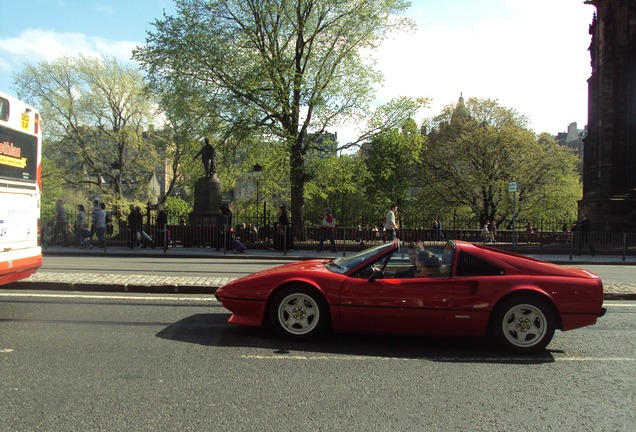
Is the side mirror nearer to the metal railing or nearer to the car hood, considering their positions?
the car hood

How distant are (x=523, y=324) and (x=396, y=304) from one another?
4.66 feet

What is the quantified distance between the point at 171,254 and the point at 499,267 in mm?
14126

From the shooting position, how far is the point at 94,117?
126 ft

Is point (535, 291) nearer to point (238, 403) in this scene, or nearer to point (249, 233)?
point (238, 403)

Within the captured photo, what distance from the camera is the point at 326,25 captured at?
24.5m

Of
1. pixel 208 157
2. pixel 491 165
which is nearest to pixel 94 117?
pixel 208 157

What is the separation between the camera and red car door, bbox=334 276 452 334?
5184 millimetres

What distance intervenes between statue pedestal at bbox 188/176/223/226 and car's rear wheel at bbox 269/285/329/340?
1614cm

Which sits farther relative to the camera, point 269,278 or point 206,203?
point 206,203

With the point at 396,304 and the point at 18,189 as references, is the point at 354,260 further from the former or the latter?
the point at 18,189

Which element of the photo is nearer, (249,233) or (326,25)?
(249,233)

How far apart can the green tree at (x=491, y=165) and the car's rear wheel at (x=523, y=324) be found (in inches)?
1349

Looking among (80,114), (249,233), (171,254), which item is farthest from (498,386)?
(80,114)

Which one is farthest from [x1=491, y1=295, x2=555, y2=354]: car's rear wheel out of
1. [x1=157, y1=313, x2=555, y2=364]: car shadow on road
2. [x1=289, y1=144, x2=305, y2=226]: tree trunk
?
[x1=289, y1=144, x2=305, y2=226]: tree trunk
